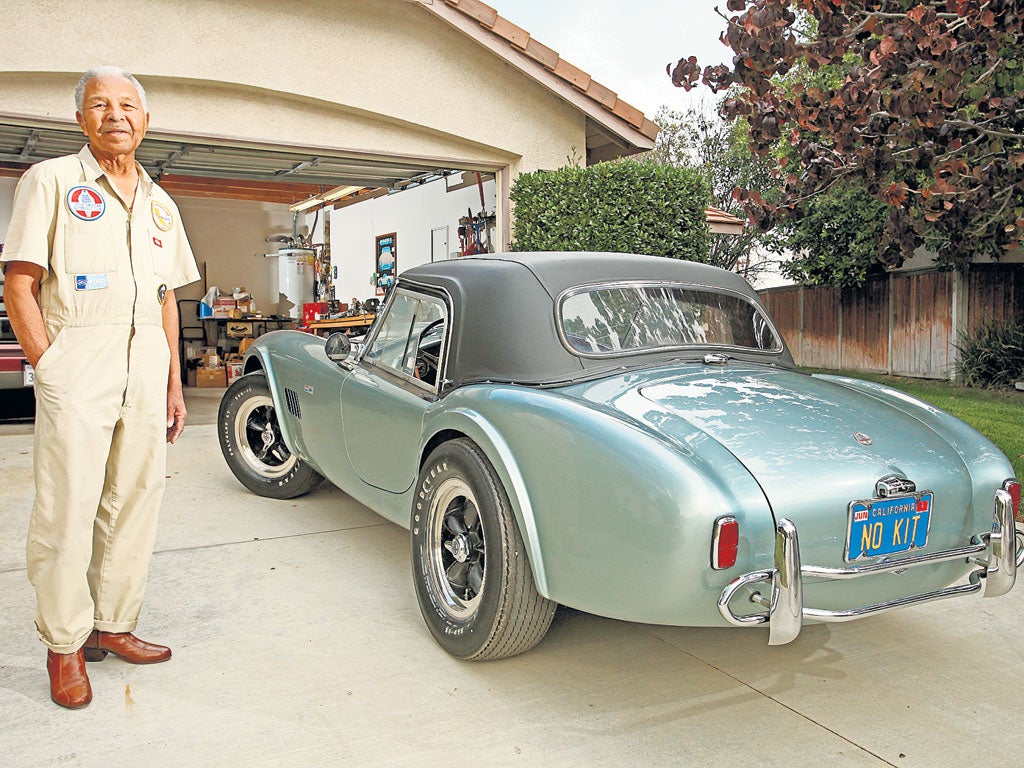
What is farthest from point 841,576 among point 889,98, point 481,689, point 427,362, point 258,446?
point 258,446

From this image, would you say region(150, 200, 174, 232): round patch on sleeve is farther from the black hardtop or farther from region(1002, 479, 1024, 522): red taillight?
region(1002, 479, 1024, 522): red taillight

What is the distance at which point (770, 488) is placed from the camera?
8.40 ft

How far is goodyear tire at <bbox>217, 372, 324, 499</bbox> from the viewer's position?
17.4 feet

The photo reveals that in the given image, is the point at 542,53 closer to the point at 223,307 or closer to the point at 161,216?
the point at 161,216

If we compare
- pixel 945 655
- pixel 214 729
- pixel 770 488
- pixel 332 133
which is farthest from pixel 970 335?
pixel 214 729

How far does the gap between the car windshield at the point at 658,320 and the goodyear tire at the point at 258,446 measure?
7.72 ft

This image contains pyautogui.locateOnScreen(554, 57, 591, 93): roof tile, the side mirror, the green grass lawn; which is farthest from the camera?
pyautogui.locateOnScreen(554, 57, 591, 93): roof tile

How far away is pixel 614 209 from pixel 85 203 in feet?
21.6

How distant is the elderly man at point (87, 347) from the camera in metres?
2.72

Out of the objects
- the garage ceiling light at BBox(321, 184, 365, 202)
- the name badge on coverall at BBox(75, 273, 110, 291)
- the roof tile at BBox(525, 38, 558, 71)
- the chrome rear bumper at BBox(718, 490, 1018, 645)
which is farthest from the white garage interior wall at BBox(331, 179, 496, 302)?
the chrome rear bumper at BBox(718, 490, 1018, 645)

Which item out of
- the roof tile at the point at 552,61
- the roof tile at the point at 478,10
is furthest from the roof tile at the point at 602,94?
the roof tile at the point at 478,10

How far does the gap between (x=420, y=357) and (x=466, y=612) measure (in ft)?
3.95

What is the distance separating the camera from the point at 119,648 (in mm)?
3080

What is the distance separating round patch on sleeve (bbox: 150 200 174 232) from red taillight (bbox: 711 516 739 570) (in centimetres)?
206
